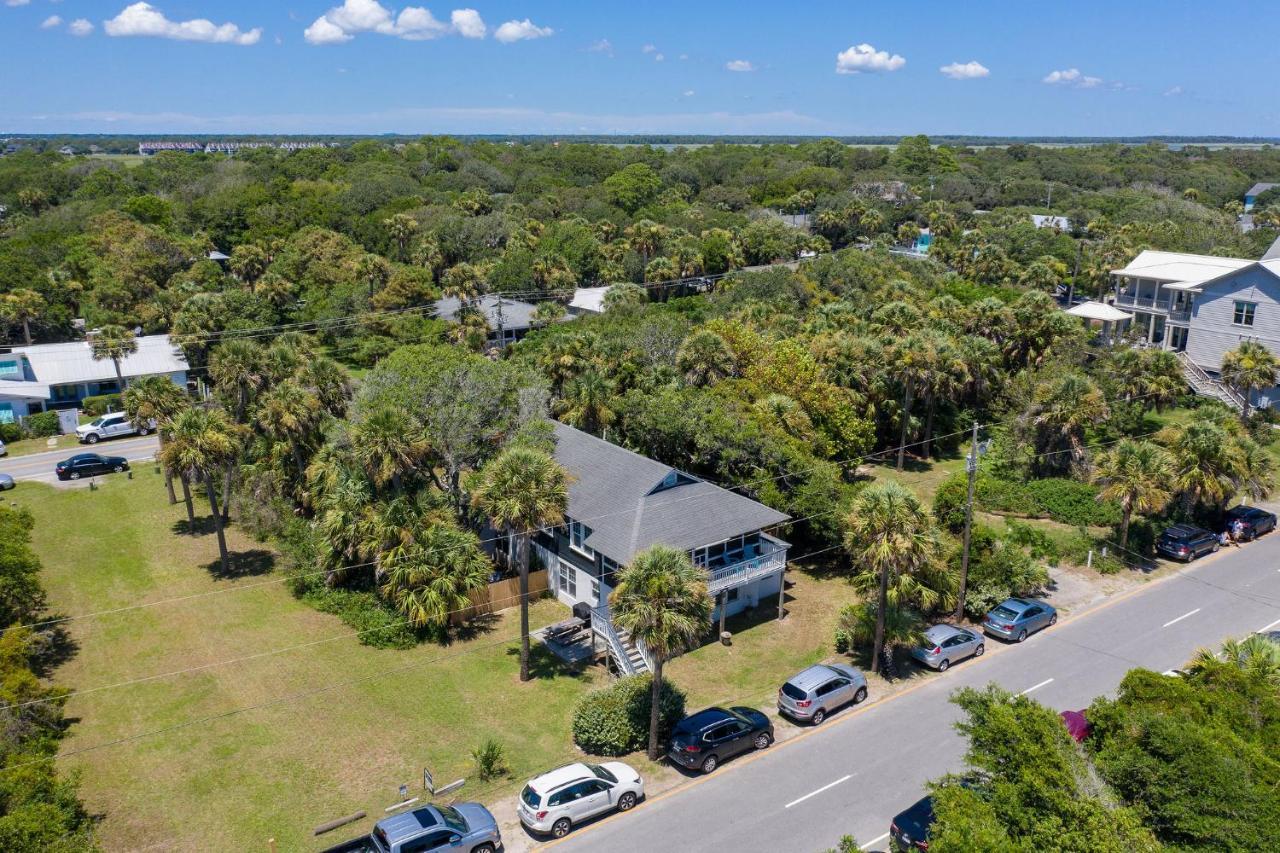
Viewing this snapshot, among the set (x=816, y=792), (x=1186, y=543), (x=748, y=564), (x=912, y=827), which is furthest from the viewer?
(x=1186, y=543)

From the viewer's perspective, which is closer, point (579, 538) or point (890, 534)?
point (890, 534)

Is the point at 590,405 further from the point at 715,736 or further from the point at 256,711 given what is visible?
the point at 715,736

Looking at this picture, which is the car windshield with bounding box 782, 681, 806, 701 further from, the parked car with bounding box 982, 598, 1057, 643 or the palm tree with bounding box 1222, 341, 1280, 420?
the palm tree with bounding box 1222, 341, 1280, 420

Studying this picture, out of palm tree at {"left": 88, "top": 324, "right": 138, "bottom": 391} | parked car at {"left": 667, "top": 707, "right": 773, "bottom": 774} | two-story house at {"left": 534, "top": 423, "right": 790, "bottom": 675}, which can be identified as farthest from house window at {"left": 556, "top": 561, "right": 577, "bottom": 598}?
palm tree at {"left": 88, "top": 324, "right": 138, "bottom": 391}

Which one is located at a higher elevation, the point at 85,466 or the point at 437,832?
the point at 85,466

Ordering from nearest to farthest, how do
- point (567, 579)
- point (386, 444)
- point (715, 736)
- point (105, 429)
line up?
1. point (715, 736)
2. point (386, 444)
3. point (567, 579)
4. point (105, 429)

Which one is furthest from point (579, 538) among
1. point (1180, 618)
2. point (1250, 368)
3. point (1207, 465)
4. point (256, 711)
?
point (1250, 368)
